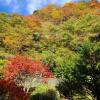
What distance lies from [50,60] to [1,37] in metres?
14.6

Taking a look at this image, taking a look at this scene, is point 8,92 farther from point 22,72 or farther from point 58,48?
point 58,48

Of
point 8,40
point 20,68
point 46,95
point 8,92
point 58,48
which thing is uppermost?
point 8,40

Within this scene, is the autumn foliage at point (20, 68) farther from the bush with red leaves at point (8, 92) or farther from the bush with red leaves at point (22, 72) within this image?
the bush with red leaves at point (8, 92)

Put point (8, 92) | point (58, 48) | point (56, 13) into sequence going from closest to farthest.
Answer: point (8, 92) → point (58, 48) → point (56, 13)

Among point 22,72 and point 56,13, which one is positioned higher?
point 56,13

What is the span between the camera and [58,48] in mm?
60375

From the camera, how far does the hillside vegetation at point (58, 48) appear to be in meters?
26.4

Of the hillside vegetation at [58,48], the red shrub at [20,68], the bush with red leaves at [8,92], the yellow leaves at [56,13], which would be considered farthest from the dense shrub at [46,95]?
the yellow leaves at [56,13]

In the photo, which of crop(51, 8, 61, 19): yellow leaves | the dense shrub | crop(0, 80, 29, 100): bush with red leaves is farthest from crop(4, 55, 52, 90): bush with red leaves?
crop(51, 8, 61, 19): yellow leaves

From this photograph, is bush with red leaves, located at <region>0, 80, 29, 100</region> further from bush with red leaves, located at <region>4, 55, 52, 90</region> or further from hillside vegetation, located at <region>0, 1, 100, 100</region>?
bush with red leaves, located at <region>4, 55, 52, 90</region>

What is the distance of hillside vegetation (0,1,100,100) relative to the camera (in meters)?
26.4

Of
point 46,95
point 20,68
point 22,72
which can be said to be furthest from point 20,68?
point 46,95

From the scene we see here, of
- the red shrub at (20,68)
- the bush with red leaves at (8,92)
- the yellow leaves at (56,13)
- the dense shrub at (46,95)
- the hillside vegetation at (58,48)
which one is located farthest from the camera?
the yellow leaves at (56,13)

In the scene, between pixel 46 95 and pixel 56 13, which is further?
pixel 56 13
